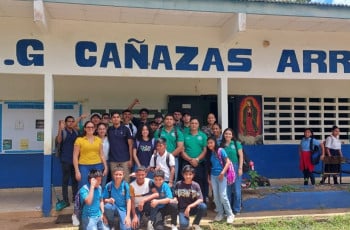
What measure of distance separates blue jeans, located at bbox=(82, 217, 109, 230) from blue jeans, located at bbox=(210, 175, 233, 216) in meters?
1.82

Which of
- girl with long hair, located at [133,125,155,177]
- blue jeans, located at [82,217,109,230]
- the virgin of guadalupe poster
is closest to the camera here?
blue jeans, located at [82,217,109,230]

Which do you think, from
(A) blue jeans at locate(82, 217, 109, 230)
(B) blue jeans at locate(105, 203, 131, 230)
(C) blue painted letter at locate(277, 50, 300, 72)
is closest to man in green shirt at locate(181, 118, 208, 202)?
(B) blue jeans at locate(105, 203, 131, 230)

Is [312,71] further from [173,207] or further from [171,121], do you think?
[173,207]

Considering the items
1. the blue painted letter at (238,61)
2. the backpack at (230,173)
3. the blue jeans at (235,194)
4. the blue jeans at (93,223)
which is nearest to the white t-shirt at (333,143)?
the blue painted letter at (238,61)

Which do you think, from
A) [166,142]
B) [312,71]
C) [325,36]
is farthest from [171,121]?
[325,36]

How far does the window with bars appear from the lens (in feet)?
32.6

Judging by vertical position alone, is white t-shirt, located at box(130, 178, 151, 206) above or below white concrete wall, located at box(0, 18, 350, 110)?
below

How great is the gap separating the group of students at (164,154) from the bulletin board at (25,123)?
2.12m

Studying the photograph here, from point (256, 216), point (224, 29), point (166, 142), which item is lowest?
point (256, 216)

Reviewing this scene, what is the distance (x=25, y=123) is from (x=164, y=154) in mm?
3981

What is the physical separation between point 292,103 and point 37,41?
20.1 ft

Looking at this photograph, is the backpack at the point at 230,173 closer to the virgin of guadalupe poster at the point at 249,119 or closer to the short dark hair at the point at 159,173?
the short dark hair at the point at 159,173

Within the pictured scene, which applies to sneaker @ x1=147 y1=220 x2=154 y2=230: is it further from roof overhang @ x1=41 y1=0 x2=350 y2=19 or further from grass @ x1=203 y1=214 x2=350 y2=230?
roof overhang @ x1=41 y1=0 x2=350 y2=19

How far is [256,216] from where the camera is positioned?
666cm
